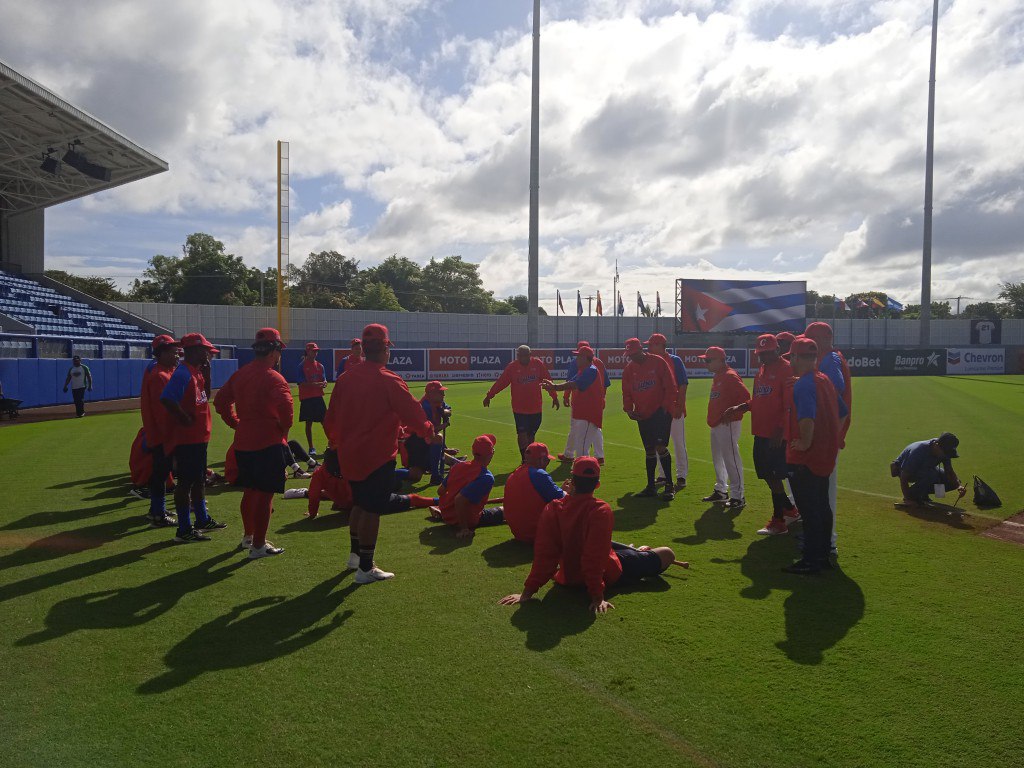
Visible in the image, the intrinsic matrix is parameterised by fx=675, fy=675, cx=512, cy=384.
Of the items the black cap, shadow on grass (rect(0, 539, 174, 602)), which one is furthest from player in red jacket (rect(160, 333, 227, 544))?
the black cap

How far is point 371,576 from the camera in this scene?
5.09m

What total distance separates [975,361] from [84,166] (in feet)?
179

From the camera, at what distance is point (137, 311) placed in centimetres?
3931

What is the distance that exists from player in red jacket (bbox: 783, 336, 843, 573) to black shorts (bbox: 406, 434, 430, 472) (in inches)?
168

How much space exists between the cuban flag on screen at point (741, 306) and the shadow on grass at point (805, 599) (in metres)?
41.7

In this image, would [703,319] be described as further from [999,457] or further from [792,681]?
[792,681]

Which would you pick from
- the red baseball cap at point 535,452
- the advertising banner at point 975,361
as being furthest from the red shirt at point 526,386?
the advertising banner at point 975,361

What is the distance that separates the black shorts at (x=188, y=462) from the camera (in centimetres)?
608

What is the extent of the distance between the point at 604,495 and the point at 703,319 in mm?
40457

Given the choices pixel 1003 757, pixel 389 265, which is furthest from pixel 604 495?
pixel 389 265

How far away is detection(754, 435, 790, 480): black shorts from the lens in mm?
6461

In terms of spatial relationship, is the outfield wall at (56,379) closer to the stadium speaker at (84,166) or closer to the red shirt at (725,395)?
the stadium speaker at (84,166)

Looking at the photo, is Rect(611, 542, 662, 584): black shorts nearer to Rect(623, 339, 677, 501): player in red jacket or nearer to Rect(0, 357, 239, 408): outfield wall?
Rect(623, 339, 677, 501): player in red jacket

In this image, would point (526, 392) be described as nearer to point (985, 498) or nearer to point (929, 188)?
point (985, 498)
